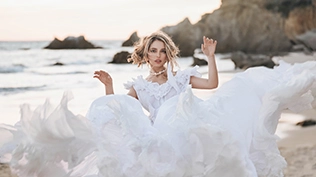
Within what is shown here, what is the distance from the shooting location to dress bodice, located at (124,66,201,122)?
415cm

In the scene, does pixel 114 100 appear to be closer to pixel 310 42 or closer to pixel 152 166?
pixel 152 166

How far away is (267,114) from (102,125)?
3.64 ft

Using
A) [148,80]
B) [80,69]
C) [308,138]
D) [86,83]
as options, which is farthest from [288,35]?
[148,80]

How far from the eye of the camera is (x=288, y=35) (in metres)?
39.9

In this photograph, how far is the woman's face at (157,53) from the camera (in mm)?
4250

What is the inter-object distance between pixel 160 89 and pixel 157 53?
282 millimetres

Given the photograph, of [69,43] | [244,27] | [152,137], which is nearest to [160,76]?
[152,137]

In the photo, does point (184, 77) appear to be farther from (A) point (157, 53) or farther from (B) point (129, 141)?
(B) point (129, 141)

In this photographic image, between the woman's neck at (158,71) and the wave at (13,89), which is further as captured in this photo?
the wave at (13,89)

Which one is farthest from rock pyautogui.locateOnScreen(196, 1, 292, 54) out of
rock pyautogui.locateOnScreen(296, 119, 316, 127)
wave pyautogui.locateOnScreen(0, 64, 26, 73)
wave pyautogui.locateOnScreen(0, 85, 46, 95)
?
rock pyautogui.locateOnScreen(296, 119, 316, 127)

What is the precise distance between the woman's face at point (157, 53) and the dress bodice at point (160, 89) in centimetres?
15

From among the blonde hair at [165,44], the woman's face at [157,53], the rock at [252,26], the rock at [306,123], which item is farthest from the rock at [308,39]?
the woman's face at [157,53]

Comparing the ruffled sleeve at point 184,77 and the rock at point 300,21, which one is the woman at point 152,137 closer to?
the ruffled sleeve at point 184,77

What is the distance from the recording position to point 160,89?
4.18 metres
